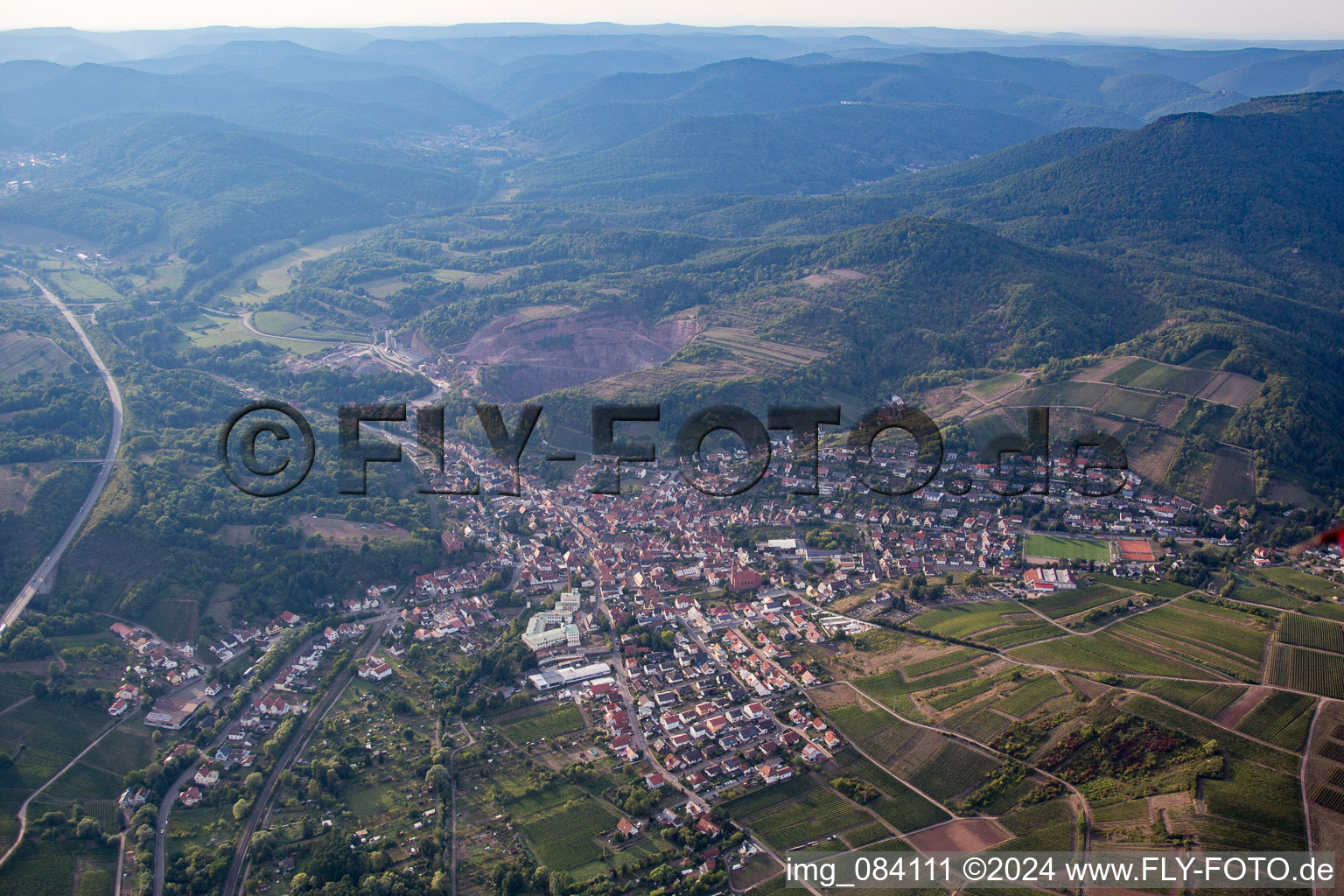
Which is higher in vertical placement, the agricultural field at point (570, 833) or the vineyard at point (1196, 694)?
the vineyard at point (1196, 694)

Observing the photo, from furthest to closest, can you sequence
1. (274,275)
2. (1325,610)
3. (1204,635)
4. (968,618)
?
(274,275) < (968,618) < (1325,610) < (1204,635)

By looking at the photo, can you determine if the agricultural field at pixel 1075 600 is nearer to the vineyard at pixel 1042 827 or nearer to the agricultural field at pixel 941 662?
the agricultural field at pixel 941 662

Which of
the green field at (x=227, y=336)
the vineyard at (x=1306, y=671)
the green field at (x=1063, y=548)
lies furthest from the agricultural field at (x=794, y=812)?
the green field at (x=227, y=336)

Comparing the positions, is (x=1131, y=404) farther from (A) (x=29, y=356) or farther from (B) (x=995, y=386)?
(A) (x=29, y=356)

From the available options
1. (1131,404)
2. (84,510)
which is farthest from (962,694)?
(84,510)

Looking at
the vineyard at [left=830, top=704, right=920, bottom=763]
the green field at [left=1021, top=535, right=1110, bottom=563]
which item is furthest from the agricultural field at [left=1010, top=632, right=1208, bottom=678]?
the green field at [left=1021, top=535, right=1110, bottom=563]

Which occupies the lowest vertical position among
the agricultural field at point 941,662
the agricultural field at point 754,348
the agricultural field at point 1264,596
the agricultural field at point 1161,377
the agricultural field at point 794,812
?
the agricultural field at point 794,812
